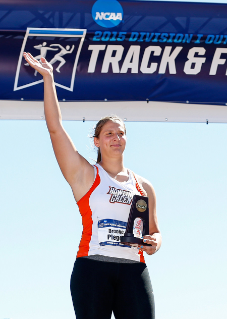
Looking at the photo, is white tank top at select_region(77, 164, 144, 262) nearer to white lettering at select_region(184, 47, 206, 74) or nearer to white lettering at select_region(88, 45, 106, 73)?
white lettering at select_region(88, 45, 106, 73)

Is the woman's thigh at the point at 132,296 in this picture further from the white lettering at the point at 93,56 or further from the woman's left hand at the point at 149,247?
the white lettering at the point at 93,56

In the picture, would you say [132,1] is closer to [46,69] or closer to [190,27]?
[190,27]

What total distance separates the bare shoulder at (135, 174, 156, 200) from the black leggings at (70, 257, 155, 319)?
504 millimetres

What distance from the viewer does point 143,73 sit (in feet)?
15.1

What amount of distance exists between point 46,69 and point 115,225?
91 cm

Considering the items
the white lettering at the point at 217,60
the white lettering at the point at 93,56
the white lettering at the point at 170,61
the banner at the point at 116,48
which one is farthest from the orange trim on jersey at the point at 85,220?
the white lettering at the point at 217,60

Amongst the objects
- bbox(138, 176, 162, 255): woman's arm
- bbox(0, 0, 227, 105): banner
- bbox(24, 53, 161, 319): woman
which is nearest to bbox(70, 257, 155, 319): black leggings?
bbox(24, 53, 161, 319): woman

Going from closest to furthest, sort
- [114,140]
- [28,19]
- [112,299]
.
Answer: [112,299], [114,140], [28,19]

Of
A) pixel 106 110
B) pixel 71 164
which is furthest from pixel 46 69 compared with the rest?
pixel 106 110

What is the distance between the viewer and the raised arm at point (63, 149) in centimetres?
246

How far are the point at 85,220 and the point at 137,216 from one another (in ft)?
0.90

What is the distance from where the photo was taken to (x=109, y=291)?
2.29 meters

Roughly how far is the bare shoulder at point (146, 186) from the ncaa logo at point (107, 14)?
224cm

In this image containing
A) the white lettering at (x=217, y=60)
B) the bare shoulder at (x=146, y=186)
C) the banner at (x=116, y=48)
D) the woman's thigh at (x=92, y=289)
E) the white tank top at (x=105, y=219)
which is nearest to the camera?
the woman's thigh at (x=92, y=289)
